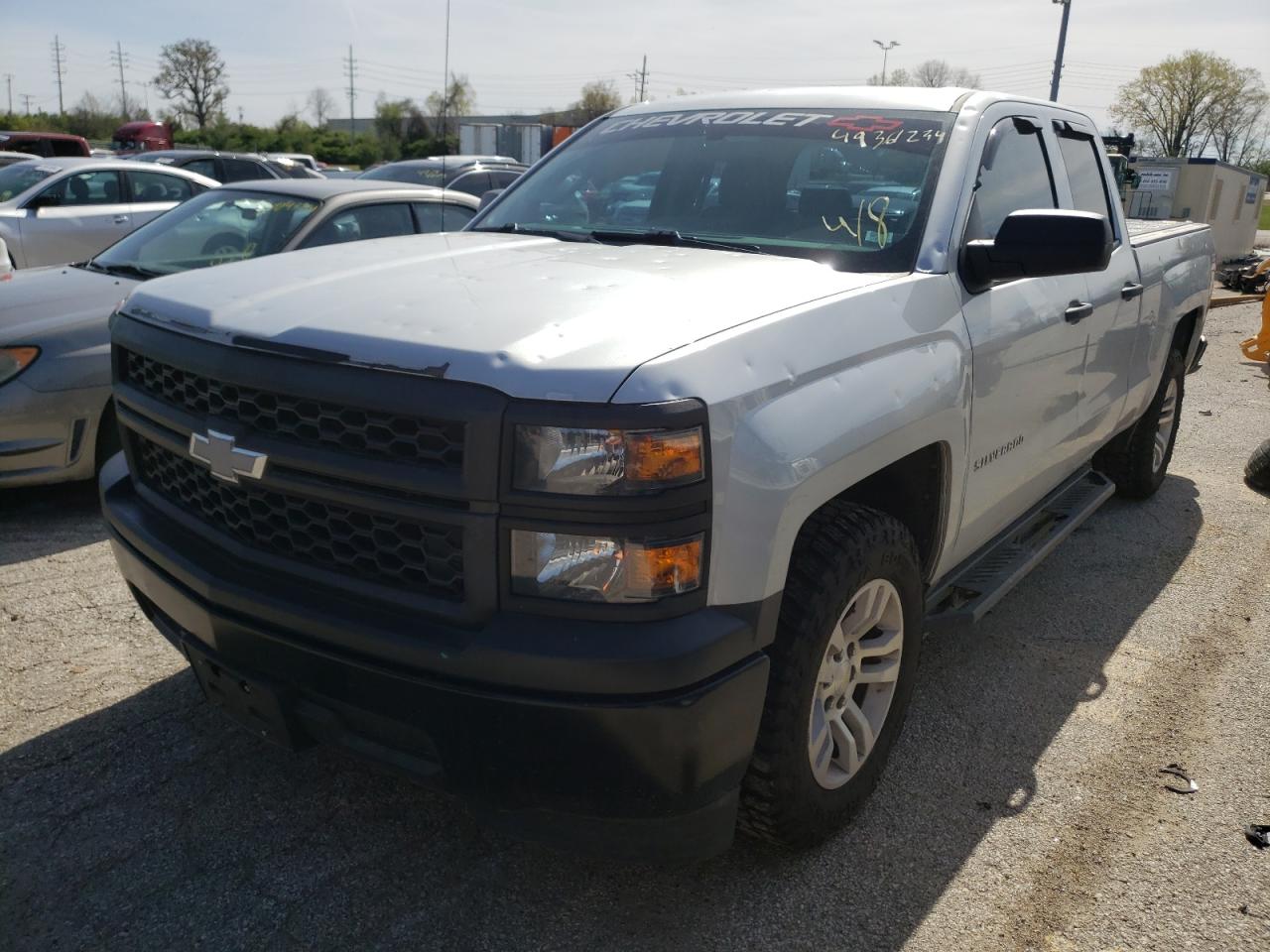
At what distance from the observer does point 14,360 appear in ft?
15.5

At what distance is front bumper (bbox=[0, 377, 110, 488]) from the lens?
4648 mm

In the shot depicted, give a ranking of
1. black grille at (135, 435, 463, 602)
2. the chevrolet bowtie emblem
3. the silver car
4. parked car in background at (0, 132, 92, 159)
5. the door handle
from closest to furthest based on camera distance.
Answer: black grille at (135, 435, 463, 602), the chevrolet bowtie emblem, the door handle, the silver car, parked car in background at (0, 132, 92, 159)

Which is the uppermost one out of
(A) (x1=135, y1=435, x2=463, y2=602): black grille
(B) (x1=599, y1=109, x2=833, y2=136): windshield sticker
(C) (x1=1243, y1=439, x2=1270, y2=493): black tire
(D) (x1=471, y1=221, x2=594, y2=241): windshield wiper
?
(B) (x1=599, y1=109, x2=833, y2=136): windshield sticker

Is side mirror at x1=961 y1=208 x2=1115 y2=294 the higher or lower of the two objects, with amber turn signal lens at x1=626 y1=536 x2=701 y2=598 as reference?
higher

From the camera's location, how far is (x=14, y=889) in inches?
96.9

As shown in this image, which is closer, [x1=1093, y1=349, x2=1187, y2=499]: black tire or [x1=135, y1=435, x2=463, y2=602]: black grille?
[x1=135, y1=435, x2=463, y2=602]: black grille

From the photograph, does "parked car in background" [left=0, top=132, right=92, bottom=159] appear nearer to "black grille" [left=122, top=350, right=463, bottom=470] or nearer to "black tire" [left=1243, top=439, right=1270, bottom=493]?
"black tire" [left=1243, top=439, right=1270, bottom=493]

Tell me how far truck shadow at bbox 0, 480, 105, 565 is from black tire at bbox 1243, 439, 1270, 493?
6249 millimetres

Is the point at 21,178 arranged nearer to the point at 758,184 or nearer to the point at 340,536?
the point at 758,184

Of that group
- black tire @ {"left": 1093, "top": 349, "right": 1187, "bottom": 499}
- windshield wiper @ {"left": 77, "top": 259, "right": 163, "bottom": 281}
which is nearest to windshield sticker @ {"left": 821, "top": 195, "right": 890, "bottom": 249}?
black tire @ {"left": 1093, "top": 349, "right": 1187, "bottom": 499}

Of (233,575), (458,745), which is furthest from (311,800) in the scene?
(458,745)

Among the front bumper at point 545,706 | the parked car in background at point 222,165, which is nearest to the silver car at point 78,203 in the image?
the parked car in background at point 222,165

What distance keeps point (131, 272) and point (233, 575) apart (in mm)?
3881

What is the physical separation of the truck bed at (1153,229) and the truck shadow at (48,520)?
16.0 ft
